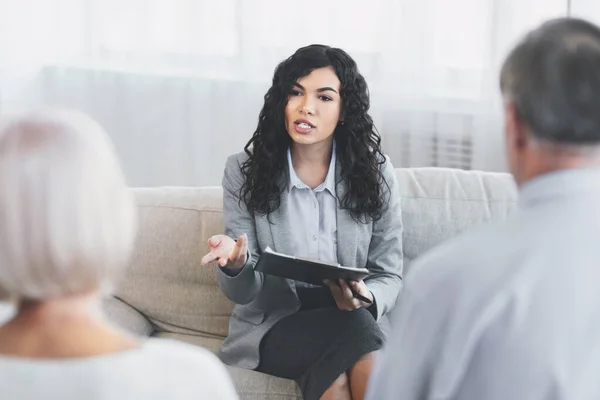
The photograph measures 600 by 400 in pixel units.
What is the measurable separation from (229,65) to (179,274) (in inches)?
61.1

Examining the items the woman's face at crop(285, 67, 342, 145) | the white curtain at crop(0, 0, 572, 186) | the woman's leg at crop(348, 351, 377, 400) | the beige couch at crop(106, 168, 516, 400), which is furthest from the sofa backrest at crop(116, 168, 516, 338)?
the white curtain at crop(0, 0, 572, 186)

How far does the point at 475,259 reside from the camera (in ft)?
3.83

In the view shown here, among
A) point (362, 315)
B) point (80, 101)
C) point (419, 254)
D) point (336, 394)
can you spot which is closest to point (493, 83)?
point (419, 254)

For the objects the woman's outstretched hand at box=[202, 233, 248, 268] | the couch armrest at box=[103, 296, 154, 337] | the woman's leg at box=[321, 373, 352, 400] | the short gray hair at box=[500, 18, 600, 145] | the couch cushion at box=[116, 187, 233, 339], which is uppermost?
the short gray hair at box=[500, 18, 600, 145]

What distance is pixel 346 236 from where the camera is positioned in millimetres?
2484

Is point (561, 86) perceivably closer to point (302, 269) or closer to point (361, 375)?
point (302, 269)

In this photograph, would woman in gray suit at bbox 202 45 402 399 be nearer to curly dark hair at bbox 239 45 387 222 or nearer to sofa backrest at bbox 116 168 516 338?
curly dark hair at bbox 239 45 387 222

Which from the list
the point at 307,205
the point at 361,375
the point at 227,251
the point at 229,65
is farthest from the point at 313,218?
the point at 229,65

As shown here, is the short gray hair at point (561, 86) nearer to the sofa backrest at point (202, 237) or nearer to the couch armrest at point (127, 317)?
the sofa backrest at point (202, 237)

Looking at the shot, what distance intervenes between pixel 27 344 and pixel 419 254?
1671 mm

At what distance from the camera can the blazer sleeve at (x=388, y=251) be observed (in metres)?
2.47

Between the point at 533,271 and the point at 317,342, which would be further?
the point at 317,342

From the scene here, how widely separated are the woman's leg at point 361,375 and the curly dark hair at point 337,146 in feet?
1.34

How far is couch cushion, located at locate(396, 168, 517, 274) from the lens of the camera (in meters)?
2.60
